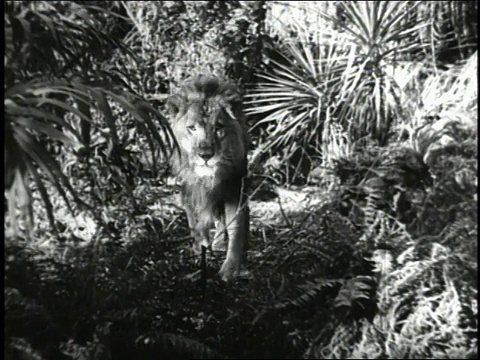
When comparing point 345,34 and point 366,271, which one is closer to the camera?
point 345,34

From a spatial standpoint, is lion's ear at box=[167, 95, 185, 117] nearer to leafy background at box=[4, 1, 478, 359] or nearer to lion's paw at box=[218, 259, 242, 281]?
leafy background at box=[4, 1, 478, 359]

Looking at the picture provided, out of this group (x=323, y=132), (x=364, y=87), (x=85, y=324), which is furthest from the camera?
(x=364, y=87)

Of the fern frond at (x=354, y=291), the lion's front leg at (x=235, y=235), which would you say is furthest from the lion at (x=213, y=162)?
the fern frond at (x=354, y=291)

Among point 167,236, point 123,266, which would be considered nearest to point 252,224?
point 167,236

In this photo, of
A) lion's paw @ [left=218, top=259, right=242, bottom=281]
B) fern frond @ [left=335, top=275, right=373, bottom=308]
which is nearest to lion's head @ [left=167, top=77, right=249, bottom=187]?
lion's paw @ [left=218, top=259, right=242, bottom=281]

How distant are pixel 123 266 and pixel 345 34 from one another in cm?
227

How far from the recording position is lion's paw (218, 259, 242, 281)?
106cm

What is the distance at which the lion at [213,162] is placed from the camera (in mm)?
988

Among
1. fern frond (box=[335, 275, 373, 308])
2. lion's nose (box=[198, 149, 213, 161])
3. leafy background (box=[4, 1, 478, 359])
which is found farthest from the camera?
fern frond (box=[335, 275, 373, 308])

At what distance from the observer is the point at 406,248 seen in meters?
4.78

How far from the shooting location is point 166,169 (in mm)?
1145

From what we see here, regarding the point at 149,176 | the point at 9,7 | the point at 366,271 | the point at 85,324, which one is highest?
the point at 9,7

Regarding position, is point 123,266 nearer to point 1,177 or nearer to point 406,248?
point 1,177

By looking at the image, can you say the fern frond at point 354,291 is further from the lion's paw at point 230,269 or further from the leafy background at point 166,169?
the lion's paw at point 230,269
